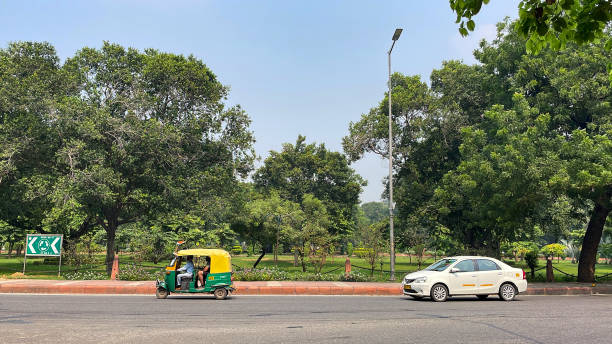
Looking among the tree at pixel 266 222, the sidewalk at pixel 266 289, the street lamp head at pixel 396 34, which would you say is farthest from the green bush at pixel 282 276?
the street lamp head at pixel 396 34

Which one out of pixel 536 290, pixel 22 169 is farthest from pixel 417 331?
pixel 22 169

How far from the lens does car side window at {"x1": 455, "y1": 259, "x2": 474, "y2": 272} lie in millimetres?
15125

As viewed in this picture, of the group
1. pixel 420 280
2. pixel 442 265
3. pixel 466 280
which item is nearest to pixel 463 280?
pixel 466 280

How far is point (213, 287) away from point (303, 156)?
42.3 metres

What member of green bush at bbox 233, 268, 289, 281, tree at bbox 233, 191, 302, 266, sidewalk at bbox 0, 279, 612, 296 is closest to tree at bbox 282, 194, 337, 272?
tree at bbox 233, 191, 302, 266

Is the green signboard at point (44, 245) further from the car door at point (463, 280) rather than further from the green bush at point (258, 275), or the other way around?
the car door at point (463, 280)

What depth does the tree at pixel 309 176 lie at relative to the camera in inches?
2179

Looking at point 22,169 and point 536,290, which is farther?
point 22,169

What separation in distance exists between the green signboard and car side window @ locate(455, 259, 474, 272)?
17.8 m

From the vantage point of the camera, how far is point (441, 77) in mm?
32906

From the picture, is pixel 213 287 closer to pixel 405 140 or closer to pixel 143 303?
pixel 143 303

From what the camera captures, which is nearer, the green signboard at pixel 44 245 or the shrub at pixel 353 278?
the green signboard at pixel 44 245

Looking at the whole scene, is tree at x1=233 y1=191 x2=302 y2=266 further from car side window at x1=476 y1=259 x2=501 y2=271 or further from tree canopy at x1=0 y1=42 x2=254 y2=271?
car side window at x1=476 y1=259 x2=501 y2=271

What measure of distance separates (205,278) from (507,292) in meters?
10.1
